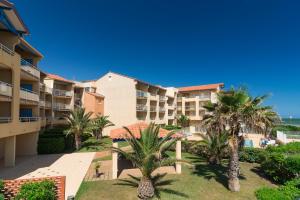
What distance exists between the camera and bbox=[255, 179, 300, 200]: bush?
452 inches

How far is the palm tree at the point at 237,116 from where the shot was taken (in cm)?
1222

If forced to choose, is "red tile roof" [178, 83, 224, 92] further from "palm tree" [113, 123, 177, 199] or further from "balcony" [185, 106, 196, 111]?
"palm tree" [113, 123, 177, 199]

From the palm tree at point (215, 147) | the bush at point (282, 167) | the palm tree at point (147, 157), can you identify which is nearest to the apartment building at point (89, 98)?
the palm tree at point (215, 147)

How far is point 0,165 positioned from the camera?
17688 mm

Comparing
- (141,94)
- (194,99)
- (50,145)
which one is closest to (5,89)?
(50,145)

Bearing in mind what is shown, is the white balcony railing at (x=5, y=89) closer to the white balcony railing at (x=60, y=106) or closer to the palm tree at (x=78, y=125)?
the palm tree at (x=78, y=125)

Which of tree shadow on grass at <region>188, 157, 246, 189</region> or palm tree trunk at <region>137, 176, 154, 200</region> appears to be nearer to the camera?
palm tree trunk at <region>137, 176, 154, 200</region>

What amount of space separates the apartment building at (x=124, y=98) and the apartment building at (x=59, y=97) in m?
6.92

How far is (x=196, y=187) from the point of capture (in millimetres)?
13156

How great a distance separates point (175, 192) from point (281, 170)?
28.7 feet

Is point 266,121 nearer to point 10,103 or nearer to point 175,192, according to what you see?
point 175,192

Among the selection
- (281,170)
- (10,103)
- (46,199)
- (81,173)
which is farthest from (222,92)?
(10,103)

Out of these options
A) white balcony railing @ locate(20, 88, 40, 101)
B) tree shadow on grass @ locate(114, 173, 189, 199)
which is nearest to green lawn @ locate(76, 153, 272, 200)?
tree shadow on grass @ locate(114, 173, 189, 199)

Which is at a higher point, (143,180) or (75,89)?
(75,89)
